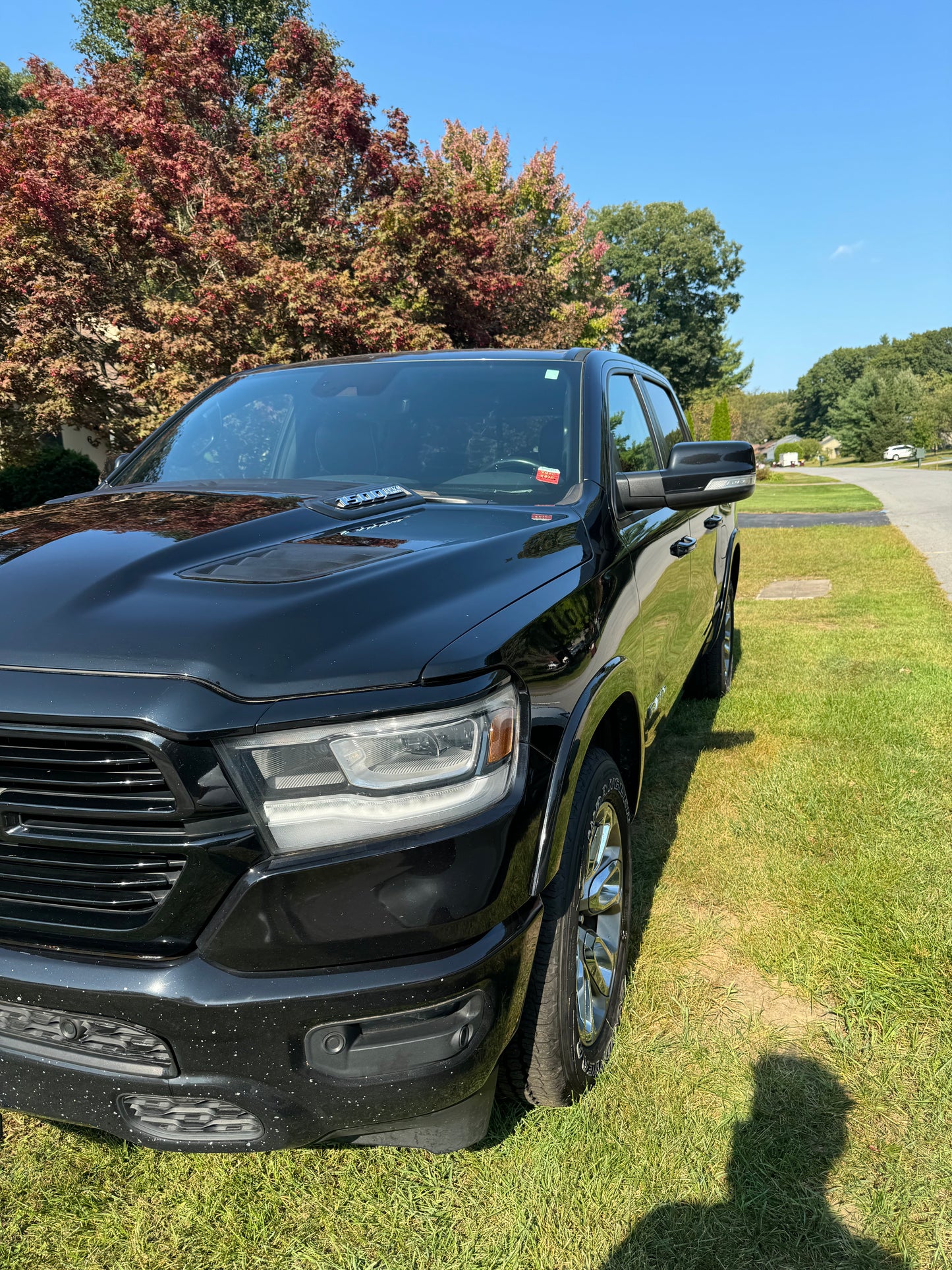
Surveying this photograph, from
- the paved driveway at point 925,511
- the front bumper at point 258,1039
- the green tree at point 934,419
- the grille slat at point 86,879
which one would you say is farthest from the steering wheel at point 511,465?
the green tree at point 934,419

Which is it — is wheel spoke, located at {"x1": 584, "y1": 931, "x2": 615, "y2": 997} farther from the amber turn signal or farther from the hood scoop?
the hood scoop

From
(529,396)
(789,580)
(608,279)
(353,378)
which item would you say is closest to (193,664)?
(529,396)

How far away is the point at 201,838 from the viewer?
54.6 inches

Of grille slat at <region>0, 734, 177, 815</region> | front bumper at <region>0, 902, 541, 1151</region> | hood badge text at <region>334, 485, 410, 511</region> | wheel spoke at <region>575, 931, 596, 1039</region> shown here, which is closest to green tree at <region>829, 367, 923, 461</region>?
hood badge text at <region>334, 485, 410, 511</region>

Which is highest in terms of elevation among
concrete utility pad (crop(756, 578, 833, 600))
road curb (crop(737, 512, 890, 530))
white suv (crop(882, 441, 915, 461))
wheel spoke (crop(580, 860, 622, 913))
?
wheel spoke (crop(580, 860, 622, 913))

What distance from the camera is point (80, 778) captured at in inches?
56.0

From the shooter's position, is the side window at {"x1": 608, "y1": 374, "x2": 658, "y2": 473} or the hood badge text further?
the side window at {"x1": 608, "y1": 374, "x2": 658, "y2": 473}

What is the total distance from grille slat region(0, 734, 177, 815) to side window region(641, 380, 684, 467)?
2.90 metres

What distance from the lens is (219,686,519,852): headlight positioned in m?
1.40

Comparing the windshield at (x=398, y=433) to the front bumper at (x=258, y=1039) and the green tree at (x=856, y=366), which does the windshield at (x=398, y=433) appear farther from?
the green tree at (x=856, y=366)

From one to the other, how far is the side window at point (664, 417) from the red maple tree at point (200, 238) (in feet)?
19.0

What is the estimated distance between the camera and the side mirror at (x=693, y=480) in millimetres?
2600

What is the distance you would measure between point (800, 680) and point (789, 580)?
4876mm

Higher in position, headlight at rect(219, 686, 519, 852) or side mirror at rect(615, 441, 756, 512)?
side mirror at rect(615, 441, 756, 512)
